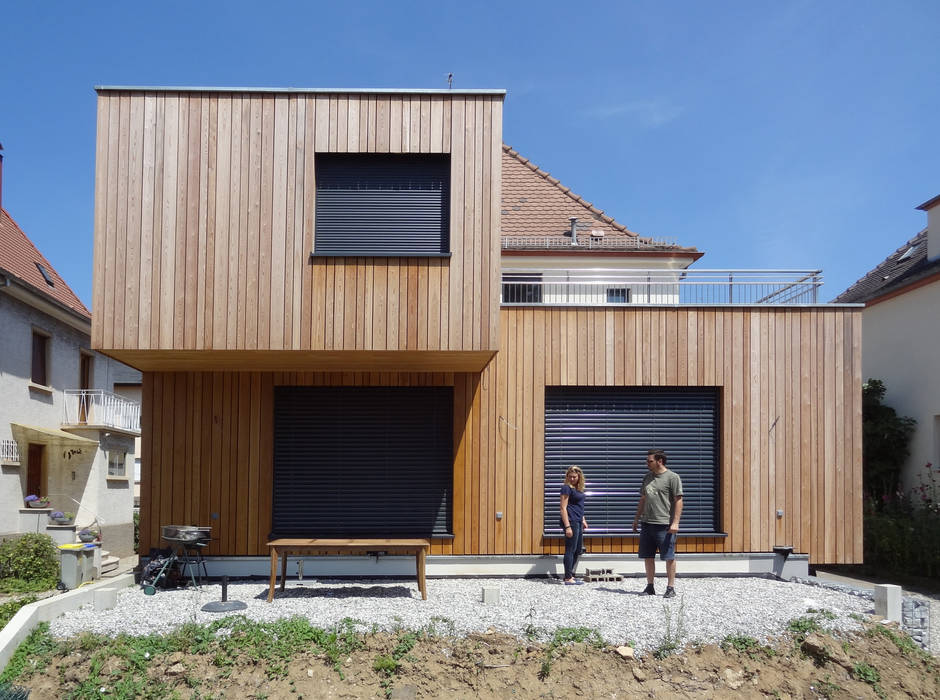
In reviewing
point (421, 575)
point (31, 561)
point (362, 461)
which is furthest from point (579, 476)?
point (31, 561)

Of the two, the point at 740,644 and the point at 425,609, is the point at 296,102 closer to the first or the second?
the point at 425,609

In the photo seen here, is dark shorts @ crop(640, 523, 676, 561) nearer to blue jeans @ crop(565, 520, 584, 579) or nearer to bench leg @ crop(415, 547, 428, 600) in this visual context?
blue jeans @ crop(565, 520, 584, 579)

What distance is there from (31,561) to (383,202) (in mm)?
9658

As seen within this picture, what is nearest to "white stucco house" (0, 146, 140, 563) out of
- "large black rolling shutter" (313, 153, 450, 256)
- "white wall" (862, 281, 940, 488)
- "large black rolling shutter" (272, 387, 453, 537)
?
"large black rolling shutter" (272, 387, 453, 537)

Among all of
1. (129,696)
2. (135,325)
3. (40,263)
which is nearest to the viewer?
(129,696)

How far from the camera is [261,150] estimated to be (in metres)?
9.28

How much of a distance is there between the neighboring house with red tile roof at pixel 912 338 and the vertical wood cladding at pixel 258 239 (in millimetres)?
10552

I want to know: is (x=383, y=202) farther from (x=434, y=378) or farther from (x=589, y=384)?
(x=589, y=384)

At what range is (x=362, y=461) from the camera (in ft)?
34.9

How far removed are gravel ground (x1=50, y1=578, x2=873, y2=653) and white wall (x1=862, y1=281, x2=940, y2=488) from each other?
7082 millimetres

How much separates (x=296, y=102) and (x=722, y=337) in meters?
6.43

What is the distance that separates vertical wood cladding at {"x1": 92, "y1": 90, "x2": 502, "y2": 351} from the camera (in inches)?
356

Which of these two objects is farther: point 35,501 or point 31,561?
point 35,501

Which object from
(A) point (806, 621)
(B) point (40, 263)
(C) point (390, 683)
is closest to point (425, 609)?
(C) point (390, 683)
